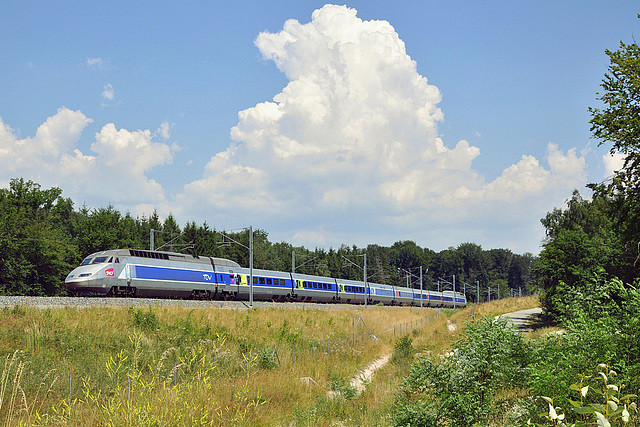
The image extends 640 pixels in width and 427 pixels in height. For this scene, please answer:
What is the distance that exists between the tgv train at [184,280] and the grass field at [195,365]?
5720 mm

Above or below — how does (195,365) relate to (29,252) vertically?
below

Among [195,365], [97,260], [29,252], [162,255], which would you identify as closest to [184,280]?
[162,255]

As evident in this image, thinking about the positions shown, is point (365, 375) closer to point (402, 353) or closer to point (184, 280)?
point (402, 353)

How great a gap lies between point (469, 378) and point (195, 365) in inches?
283

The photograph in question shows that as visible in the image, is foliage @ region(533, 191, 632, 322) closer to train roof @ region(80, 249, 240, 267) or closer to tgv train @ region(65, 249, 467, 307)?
tgv train @ region(65, 249, 467, 307)

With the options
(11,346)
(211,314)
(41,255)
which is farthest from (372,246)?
(11,346)

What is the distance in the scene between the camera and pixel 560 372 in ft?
26.8

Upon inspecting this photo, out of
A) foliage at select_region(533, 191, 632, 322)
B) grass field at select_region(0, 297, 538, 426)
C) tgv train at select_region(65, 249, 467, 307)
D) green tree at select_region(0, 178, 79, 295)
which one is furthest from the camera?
green tree at select_region(0, 178, 79, 295)

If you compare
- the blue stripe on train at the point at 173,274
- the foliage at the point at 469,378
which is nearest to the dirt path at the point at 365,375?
the foliage at the point at 469,378

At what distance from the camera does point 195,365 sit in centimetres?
1352

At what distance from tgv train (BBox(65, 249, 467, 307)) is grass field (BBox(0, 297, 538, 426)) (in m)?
5.72

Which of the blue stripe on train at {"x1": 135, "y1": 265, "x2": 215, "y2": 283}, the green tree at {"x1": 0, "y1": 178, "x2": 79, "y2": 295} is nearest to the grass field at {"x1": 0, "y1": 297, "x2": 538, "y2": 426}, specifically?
the blue stripe on train at {"x1": 135, "y1": 265, "x2": 215, "y2": 283}

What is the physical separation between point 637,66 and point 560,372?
1853 cm

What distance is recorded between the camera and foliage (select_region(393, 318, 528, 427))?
949 centimetres
